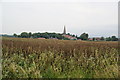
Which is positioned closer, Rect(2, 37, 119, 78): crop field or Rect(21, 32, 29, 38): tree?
Rect(2, 37, 119, 78): crop field

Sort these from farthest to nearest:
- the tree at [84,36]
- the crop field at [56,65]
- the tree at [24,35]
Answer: the tree at [24,35]
the tree at [84,36]
the crop field at [56,65]

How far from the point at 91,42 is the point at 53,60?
7.96 ft

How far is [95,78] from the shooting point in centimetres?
288

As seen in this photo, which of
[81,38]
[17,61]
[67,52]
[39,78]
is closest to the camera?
[39,78]

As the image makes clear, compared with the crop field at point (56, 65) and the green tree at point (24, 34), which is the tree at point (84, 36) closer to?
the crop field at point (56, 65)

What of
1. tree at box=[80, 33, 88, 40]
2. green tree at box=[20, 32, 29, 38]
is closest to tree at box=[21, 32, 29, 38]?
green tree at box=[20, 32, 29, 38]

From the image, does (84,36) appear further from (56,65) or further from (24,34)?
(24,34)

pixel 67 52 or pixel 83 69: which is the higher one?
pixel 67 52

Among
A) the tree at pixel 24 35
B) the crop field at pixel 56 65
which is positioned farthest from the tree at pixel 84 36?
the tree at pixel 24 35

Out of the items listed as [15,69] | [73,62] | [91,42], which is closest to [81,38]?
[91,42]

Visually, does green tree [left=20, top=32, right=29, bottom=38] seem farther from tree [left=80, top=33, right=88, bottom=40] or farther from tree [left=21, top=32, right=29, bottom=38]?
tree [left=80, top=33, right=88, bottom=40]

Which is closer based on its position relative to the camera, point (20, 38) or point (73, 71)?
point (73, 71)

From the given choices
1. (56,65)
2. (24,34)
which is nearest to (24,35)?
(24,34)

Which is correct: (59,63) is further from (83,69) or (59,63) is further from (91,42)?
(91,42)
